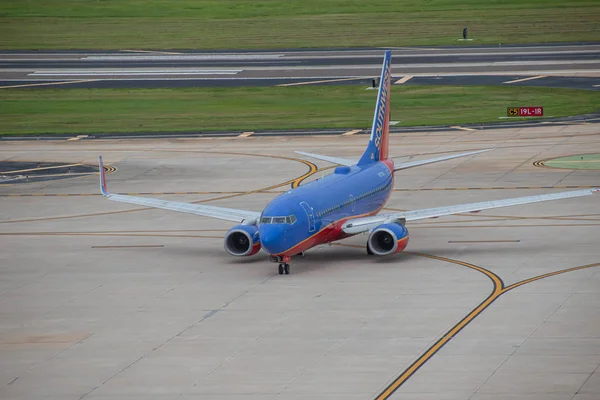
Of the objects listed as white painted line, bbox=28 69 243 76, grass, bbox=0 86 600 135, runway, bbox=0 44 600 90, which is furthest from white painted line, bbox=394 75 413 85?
white painted line, bbox=28 69 243 76

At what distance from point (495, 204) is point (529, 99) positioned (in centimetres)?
6381

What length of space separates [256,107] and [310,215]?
71677mm

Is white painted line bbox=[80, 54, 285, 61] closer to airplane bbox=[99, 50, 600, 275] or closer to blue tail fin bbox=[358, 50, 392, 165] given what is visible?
blue tail fin bbox=[358, 50, 392, 165]

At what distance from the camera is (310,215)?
2341 inches

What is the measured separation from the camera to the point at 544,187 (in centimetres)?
8162

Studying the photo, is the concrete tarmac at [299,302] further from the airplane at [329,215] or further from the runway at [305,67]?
the runway at [305,67]

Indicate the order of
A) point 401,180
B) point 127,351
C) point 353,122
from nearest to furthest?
point 127,351 < point 401,180 < point 353,122

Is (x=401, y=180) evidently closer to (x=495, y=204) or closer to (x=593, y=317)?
(x=495, y=204)

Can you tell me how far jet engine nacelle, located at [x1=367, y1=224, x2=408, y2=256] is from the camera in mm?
60719

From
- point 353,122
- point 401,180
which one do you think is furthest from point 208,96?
point 401,180

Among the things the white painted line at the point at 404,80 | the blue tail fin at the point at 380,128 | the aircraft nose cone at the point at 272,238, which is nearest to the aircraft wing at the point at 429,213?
the aircraft nose cone at the point at 272,238

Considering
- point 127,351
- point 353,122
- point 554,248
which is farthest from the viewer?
point 353,122

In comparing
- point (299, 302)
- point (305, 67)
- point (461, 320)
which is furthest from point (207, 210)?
Answer: point (305, 67)

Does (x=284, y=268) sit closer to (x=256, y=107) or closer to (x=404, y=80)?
(x=256, y=107)
